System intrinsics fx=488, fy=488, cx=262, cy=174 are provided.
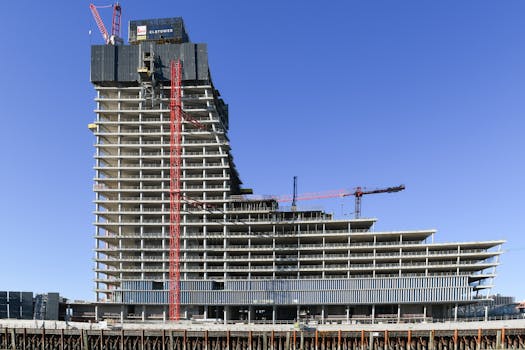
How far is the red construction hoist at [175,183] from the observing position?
122688mm

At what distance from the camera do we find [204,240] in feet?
415

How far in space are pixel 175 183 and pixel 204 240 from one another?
1677cm

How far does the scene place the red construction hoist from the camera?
123 metres

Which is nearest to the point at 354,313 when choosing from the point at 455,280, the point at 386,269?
the point at 386,269

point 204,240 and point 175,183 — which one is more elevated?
point 175,183

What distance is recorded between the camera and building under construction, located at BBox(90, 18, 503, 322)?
120438 mm

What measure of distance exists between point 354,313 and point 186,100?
7117 centimetres

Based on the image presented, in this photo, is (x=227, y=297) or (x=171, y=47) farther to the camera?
(x=171, y=47)

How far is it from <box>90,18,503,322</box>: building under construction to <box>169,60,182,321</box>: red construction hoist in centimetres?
27

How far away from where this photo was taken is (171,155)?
422 feet

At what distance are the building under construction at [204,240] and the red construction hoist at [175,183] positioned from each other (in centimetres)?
27

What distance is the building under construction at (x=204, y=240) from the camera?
4742 inches

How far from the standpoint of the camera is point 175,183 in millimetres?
128250

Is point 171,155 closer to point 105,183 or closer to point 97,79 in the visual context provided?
point 105,183
